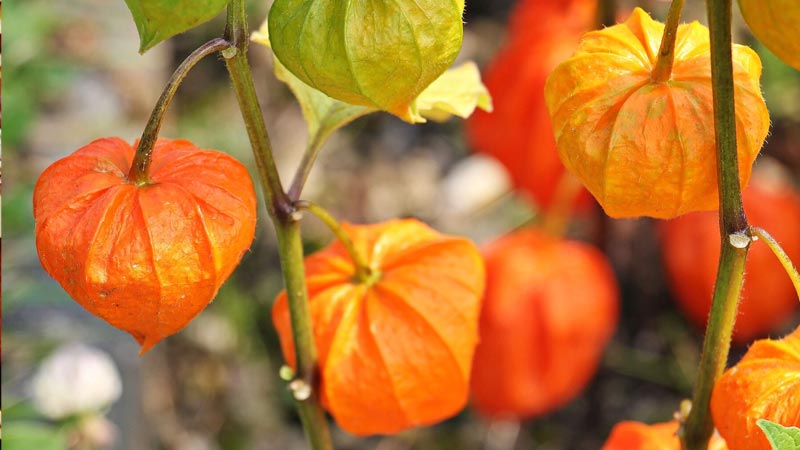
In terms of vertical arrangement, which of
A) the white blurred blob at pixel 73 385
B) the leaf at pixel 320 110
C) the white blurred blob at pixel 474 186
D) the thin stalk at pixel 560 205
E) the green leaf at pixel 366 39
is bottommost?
the white blurred blob at pixel 474 186

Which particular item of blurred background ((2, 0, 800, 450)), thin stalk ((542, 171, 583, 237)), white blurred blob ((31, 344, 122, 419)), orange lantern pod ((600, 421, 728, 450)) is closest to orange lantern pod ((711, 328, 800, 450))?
orange lantern pod ((600, 421, 728, 450))

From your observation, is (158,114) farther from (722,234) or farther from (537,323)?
(537,323)

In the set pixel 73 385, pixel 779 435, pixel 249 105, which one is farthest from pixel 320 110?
pixel 73 385

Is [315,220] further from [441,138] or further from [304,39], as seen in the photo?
[304,39]

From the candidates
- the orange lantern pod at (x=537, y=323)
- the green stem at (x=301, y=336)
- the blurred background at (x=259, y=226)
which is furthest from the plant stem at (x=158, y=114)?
the orange lantern pod at (x=537, y=323)

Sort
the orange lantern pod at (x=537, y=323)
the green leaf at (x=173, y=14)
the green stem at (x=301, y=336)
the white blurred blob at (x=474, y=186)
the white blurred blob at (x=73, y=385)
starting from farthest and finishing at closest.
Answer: the white blurred blob at (x=474, y=186)
the orange lantern pod at (x=537, y=323)
the white blurred blob at (x=73, y=385)
the green stem at (x=301, y=336)
the green leaf at (x=173, y=14)

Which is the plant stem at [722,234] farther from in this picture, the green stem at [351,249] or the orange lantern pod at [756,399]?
the green stem at [351,249]

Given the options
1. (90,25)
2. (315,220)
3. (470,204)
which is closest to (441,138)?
(470,204)
